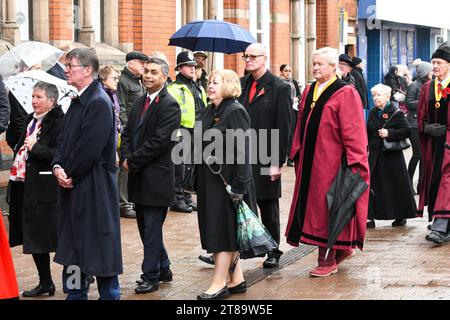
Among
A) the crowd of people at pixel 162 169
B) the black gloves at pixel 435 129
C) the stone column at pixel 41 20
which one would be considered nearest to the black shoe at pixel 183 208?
the stone column at pixel 41 20

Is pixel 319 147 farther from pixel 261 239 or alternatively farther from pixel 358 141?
pixel 261 239

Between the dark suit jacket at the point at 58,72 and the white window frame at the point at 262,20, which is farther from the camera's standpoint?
the white window frame at the point at 262,20

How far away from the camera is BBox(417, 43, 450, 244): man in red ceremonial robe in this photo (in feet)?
36.9

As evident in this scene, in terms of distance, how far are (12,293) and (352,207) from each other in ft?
11.8

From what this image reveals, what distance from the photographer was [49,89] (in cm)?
871

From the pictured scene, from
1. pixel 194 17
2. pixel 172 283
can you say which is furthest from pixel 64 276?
pixel 194 17

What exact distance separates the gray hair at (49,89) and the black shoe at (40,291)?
4.75ft

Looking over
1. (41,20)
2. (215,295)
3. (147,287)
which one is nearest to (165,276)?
(147,287)

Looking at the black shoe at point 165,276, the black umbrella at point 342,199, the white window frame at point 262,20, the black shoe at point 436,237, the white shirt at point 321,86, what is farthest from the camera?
the white window frame at point 262,20

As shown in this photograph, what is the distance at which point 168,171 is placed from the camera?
8969mm

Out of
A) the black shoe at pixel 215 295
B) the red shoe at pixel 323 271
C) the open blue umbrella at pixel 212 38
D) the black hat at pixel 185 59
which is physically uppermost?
the open blue umbrella at pixel 212 38

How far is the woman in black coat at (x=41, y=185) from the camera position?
28.2 feet

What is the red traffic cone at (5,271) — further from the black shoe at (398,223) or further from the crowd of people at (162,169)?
the black shoe at (398,223)

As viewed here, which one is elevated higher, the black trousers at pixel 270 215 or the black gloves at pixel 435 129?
the black gloves at pixel 435 129
